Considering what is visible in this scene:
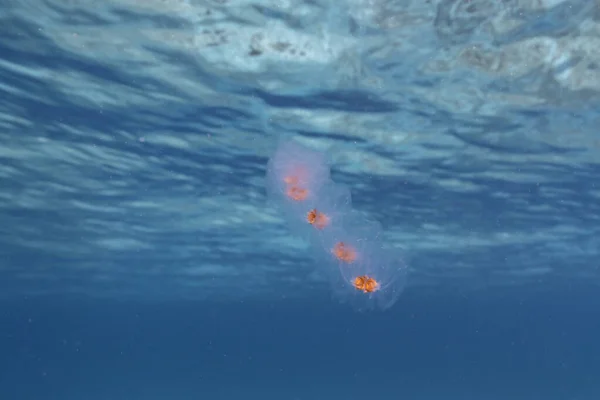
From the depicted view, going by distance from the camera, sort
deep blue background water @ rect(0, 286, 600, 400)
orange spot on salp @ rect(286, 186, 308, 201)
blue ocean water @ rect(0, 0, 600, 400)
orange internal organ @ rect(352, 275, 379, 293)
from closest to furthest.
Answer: orange internal organ @ rect(352, 275, 379, 293), orange spot on salp @ rect(286, 186, 308, 201), blue ocean water @ rect(0, 0, 600, 400), deep blue background water @ rect(0, 286, 600, 400)

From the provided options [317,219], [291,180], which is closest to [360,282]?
[317,219]

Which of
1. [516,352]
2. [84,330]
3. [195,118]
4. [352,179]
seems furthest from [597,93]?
[516,352]

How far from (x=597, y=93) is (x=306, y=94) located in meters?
7.28

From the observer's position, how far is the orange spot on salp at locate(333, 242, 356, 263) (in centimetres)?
1185

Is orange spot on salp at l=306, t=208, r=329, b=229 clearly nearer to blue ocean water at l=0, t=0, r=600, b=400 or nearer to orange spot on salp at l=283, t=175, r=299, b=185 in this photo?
orange spot on salp at l=283, t=175, r=299, b=185

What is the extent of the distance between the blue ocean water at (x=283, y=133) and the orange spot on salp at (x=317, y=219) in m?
3.77

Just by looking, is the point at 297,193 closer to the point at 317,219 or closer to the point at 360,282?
the point at 317,219

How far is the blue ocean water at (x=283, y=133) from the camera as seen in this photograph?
1180 cm

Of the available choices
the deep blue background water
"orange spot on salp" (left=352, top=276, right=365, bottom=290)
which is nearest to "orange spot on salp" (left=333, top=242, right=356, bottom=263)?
"orange spot on salp" (left=352, top=276, right=365, bottom=290)

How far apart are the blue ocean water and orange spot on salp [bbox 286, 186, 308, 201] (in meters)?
3.34

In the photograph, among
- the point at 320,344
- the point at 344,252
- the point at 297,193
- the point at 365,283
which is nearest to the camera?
the point at 365,283

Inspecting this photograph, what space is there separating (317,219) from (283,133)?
19.6 feet

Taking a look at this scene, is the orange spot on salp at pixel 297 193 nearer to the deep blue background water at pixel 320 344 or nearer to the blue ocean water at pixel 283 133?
the blue ocean water at pixel 283 133

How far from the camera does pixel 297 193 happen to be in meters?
11.5
